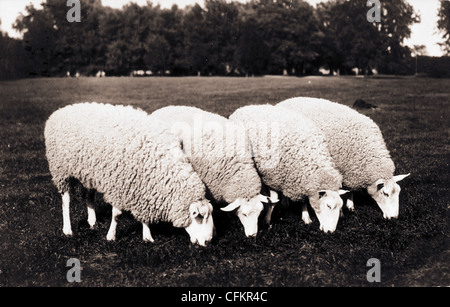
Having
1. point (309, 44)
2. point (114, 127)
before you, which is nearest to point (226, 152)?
point (114, 127)

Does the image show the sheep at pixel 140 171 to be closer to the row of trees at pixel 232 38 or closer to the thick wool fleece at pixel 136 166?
the thick wool fleece at pixel 136 166

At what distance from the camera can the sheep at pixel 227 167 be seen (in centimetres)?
712

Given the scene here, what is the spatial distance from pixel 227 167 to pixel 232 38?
7753mm

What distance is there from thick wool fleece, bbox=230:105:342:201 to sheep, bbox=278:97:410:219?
0.66 m

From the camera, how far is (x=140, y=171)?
21.5 ft

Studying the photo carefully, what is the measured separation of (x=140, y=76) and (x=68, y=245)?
13.6 meters

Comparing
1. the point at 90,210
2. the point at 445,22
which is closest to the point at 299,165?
the point at 90,210

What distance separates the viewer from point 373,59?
622 inches

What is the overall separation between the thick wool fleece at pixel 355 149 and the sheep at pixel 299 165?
633 millimetres

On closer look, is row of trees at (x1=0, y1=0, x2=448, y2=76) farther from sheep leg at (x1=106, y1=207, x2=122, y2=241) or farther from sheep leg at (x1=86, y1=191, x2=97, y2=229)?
sheep leg at (x1=106, y1=207, x2=122, y2=241)

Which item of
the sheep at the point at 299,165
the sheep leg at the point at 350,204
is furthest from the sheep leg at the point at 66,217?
the sheep leg at the point at 350,204

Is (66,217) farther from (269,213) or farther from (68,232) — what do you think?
(269,213)

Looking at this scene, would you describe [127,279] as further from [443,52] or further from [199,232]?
[443,52]

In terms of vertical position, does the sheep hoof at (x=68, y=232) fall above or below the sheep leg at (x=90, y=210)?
below
